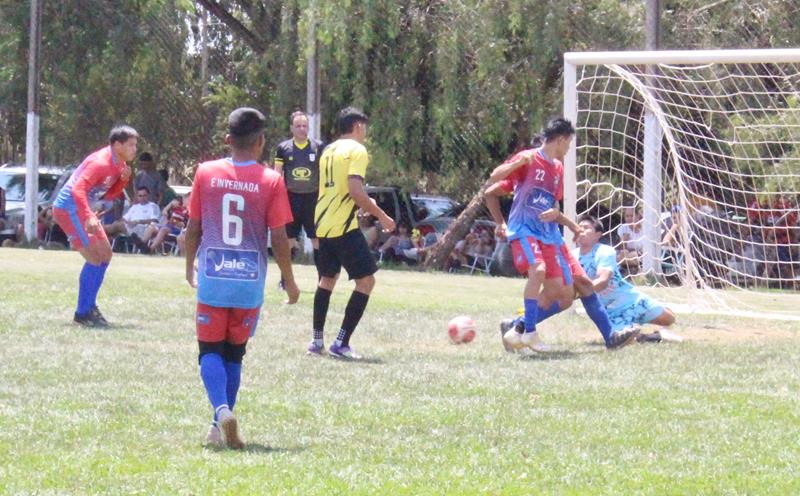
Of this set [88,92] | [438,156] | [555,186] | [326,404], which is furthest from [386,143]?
[326,404]

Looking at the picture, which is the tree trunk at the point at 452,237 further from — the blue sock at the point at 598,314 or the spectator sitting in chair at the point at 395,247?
the blue sock at the point at 598,314

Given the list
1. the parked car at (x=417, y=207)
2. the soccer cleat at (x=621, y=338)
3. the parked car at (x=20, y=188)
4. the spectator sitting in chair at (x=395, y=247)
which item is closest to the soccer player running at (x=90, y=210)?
the soccer cleat at (x=621, y=338)

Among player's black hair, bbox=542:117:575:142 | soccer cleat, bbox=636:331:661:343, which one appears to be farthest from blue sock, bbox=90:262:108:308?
soccer cleat, bbox=636:331:661:343

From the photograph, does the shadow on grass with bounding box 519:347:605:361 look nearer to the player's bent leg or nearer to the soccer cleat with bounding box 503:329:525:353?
the soccer cleat with bounding box 503:329:525:353

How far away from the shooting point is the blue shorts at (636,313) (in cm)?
1135

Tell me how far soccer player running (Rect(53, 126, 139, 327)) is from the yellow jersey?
7.36 feet

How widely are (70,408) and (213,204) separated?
1677 mm

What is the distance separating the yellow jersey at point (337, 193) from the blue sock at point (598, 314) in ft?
6.67

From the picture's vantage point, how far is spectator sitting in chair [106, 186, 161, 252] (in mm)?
24016

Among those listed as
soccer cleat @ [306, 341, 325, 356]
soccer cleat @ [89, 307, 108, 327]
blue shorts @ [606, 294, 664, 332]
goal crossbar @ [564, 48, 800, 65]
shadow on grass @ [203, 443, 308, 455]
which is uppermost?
goal crossbar @ [564, 48, 800, 65]

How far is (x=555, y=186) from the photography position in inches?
414

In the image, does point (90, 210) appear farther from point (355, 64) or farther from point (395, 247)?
point (395, 247)

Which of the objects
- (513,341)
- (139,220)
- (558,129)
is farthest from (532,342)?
(139,220)

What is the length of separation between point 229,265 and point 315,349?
3548 millimetres
